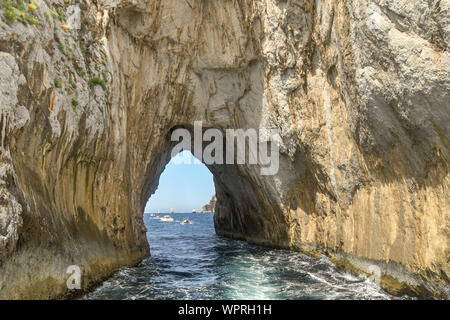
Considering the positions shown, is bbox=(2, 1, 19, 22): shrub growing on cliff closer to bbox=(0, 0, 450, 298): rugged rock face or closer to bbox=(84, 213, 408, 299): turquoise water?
bbox=(0, 0, 450, 298): rugged rock face

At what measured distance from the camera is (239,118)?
833 inches

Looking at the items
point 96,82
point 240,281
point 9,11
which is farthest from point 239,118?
point 9,11

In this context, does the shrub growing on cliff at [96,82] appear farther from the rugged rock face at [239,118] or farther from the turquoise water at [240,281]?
the turquoise water at [240,281]

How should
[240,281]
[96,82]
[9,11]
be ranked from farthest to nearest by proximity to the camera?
[96,82]
[240,281]
[9,11]

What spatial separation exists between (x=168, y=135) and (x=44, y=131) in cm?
1314

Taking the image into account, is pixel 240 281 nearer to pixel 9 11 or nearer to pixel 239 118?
pixel 239 118

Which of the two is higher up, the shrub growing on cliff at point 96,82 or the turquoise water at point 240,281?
the shrub growing on cliff at point 96,82

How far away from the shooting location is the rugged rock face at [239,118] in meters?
9.09

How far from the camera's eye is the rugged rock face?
9.09 meters

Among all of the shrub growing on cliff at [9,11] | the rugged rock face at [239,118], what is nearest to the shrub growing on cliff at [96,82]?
the rugged rock face at [239,118]

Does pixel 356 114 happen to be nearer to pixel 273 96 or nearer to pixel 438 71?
pixel 438 71

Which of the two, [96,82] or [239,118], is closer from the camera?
[96,82]

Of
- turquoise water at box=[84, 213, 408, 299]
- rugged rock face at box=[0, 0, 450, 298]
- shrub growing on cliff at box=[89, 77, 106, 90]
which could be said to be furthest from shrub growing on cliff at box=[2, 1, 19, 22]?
turquoise water at box=[84, 213, 408, 299]
